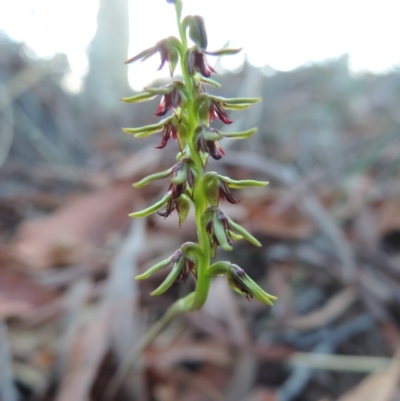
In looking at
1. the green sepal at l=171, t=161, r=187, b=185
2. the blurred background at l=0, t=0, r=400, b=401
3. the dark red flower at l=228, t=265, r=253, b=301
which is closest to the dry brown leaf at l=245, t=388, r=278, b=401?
the blurred background at l=0, t=0, r=400, b=401

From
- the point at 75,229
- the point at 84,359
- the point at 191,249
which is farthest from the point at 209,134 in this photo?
the point at 75,229

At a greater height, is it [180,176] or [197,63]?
[197,63]

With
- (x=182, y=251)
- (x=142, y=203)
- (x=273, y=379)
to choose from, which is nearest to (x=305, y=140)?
(x=142, y=203)

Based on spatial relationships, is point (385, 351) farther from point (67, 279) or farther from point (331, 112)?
point (331, 112)

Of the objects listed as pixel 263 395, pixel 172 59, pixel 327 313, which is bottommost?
pixel 263 395

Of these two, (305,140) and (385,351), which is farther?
(305,140)

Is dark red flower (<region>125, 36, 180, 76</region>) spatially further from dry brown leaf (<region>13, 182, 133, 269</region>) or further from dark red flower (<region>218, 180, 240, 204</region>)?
dry brown leaf (<region>13, 182, 133, 269</region>)

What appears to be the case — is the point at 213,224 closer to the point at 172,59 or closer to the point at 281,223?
the point at 172,59
